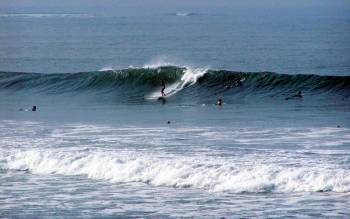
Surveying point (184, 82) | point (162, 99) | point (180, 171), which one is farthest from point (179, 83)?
point (180, 171)

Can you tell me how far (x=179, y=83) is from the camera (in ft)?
163

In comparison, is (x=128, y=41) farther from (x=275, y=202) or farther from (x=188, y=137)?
(x=275, y=202)

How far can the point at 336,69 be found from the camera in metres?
63.3

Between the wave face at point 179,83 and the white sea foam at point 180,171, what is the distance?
1925 centimetres

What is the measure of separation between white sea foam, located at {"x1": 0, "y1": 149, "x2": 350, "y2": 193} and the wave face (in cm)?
1925

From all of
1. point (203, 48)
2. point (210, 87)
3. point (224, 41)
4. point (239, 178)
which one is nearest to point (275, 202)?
point (239, 178)

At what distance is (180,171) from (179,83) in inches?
1006

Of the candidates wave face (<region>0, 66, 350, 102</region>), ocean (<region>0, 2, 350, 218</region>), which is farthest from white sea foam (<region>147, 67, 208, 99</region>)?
ocean (<region>0, 2, 350, 218</region>)

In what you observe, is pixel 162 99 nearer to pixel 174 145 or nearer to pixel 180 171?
pixel 174 145

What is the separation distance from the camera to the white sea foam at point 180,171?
22.6m

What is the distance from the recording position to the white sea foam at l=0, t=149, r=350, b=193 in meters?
22.6

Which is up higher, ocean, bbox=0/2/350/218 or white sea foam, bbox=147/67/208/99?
white sea foam, bbox=147/67/208/99

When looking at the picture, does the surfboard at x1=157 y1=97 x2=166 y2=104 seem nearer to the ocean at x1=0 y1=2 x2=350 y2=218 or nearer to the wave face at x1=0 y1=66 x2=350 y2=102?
the ocean at x1=0 y1=2 x2=350 y2=218

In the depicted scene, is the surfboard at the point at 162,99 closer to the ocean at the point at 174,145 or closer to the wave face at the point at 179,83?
the ocean at the point at 174,145
